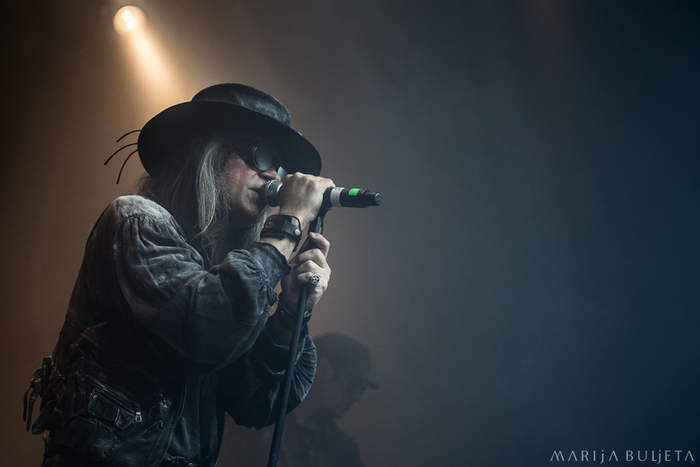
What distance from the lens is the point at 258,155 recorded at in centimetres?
136

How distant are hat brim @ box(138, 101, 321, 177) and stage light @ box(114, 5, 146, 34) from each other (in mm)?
2133

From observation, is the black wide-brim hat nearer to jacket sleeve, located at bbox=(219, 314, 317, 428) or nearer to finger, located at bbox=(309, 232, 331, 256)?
finger, located at bbox=(309, 232, 331, 256)

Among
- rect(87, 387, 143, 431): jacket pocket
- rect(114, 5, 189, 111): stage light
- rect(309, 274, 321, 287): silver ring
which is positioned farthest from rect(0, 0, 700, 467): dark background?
rect(87, 387, 143, 431): jacket pocket

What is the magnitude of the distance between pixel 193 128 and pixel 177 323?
0.78 meters

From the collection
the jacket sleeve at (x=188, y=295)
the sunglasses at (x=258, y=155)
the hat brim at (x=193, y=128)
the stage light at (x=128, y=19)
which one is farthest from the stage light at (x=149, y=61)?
the jacket sleeve at (x=188, y=295)

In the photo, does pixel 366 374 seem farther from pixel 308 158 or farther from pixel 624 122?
pixel 624 122

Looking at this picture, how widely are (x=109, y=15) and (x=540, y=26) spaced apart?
9.44 ft

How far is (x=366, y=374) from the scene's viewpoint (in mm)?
2586

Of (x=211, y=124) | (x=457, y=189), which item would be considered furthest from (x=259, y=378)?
(x=457, y=189)

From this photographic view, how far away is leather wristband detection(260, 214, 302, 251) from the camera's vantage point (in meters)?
1.12

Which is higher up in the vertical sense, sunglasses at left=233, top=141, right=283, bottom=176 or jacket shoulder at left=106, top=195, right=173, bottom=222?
sunglasses at left=233, top=141, right=283, bottom=176

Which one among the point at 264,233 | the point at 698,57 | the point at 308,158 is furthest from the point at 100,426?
the point at 698,57

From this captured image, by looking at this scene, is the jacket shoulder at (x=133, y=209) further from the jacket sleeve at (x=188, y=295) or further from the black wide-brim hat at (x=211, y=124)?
the black wide-brim hat at (x=211, y=124)

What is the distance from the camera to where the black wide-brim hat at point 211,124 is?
139cm
